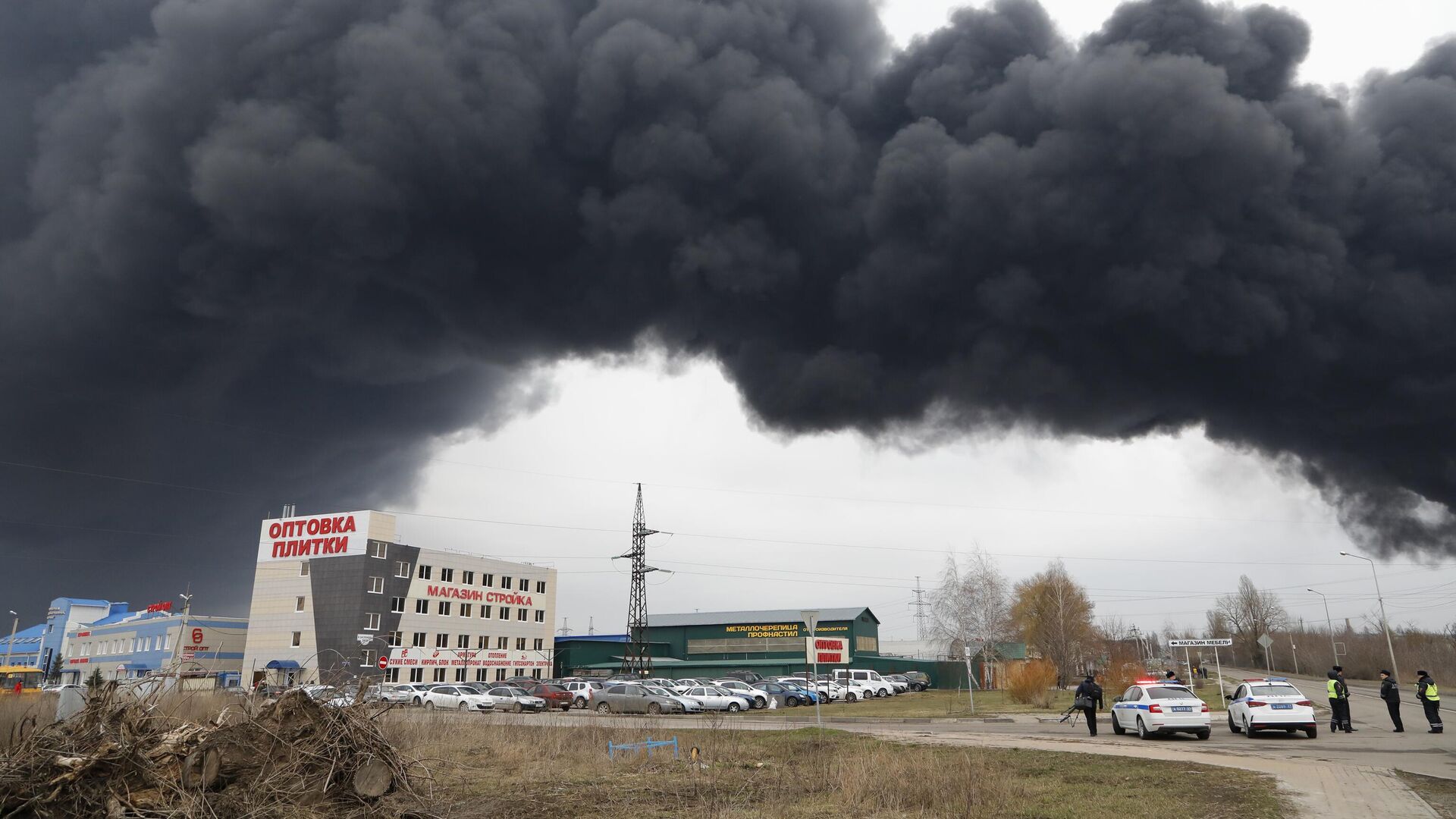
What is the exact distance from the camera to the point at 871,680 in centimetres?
5597

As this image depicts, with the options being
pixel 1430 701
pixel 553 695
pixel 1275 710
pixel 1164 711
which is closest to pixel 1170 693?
pixel 1164 711

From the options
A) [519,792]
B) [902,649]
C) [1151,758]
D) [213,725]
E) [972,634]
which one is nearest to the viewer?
[213,725]

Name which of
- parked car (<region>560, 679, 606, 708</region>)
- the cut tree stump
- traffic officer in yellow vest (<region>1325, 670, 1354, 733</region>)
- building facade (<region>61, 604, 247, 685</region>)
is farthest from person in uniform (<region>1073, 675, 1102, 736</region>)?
building facade (<region>61, 604, 247, 685</region>)

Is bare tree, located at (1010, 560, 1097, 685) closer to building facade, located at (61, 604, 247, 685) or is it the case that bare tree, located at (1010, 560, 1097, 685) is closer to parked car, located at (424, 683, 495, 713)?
parked car, located at (424, 683, 495, 713)

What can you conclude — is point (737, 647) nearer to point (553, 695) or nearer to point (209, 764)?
point (553, 695)

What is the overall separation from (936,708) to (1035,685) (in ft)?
15.7

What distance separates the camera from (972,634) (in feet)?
240

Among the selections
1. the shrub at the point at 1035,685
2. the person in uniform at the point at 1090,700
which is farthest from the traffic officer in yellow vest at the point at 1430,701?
the shrub at the point at 1035,685

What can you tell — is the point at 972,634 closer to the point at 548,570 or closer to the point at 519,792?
the point at 548,570

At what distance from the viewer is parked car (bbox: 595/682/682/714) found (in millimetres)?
35125

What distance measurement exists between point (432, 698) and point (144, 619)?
56.5m

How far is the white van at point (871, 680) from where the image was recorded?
55.2m

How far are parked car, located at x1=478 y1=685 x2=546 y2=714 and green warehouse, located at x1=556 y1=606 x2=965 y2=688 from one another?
1300 inches

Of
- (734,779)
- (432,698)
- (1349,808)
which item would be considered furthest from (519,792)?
(432,698)
